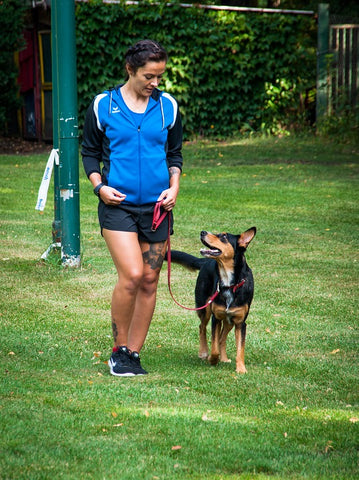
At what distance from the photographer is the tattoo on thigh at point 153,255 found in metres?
5.11

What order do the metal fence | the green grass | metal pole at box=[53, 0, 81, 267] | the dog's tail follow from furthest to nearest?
1. the metal fence
2. metal pole at box=[53, 0, 81, 267]
3. the dog's tail
4. the green grass

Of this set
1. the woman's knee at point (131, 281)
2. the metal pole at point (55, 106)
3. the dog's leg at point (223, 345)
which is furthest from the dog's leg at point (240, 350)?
the metal pole at point (55, 106)

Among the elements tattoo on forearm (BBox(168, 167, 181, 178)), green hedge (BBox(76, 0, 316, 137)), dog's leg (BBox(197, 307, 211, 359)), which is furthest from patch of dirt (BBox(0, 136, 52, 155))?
tattoo on forearm (BBox(168, 167, 181, 178))

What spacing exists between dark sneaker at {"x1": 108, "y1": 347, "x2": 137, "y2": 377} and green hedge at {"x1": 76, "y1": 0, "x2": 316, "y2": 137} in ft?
43.3

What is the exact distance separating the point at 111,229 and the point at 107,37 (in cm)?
1352

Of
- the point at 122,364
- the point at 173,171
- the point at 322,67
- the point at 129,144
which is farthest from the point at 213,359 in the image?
the point at 322,67

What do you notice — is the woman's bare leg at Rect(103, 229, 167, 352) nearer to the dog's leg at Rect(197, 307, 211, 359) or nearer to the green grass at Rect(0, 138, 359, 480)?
the green grass at Rect(0, 138, 359, 480)

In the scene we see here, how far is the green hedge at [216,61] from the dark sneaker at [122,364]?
13187mm

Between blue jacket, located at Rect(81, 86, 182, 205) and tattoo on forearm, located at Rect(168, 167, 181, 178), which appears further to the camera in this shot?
tattoo on forearm, located at Rect(168, 167, 181, 178)

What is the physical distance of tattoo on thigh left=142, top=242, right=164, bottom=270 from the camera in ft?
16.8

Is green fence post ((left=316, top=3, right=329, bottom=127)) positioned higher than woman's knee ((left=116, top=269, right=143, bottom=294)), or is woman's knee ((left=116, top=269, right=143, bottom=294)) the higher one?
green fence post ((left=316, top=3, right=329, bottom=127))

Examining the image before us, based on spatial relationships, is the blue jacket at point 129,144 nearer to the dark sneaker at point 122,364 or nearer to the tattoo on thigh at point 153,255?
the tattoo on thigh at point 153,255

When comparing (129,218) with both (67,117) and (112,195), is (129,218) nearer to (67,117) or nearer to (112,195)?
(112,195)

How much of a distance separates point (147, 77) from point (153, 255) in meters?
1.14
